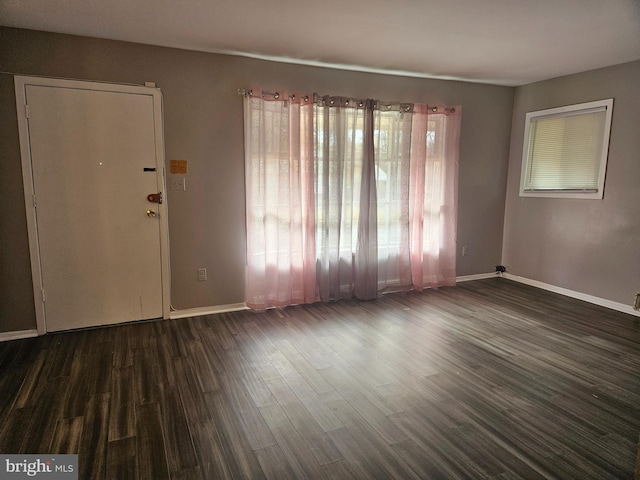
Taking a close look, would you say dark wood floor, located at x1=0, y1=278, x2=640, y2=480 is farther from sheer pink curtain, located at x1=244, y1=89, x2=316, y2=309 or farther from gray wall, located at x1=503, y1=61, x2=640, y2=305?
gray wall, located at x1=503, y1=61, x2=640, y2=305

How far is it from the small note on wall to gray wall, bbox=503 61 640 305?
428cm

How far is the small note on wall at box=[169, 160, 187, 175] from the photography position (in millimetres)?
3572

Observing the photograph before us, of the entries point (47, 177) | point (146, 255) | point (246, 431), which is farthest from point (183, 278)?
point (246, 431)

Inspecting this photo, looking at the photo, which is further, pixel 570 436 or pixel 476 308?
pixel 476 308

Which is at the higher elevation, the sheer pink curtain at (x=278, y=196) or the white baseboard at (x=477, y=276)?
the sheer pink curtain at (x=278, y=196)

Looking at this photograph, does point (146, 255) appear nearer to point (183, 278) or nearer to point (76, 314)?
point (183, 278)

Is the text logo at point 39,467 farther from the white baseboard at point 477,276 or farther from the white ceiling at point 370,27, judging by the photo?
the white baseboard at point 477,276

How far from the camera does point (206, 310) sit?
3.87 m

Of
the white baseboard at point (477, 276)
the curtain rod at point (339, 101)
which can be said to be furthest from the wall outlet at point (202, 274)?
the white baseboard at point (477, 276)

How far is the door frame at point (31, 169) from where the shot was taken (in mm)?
3053

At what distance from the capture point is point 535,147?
4902 millimetres

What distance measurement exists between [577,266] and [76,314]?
5327mm

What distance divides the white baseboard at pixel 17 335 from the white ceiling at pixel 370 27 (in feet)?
8.13

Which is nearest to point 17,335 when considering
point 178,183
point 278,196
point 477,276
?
point 178,183
